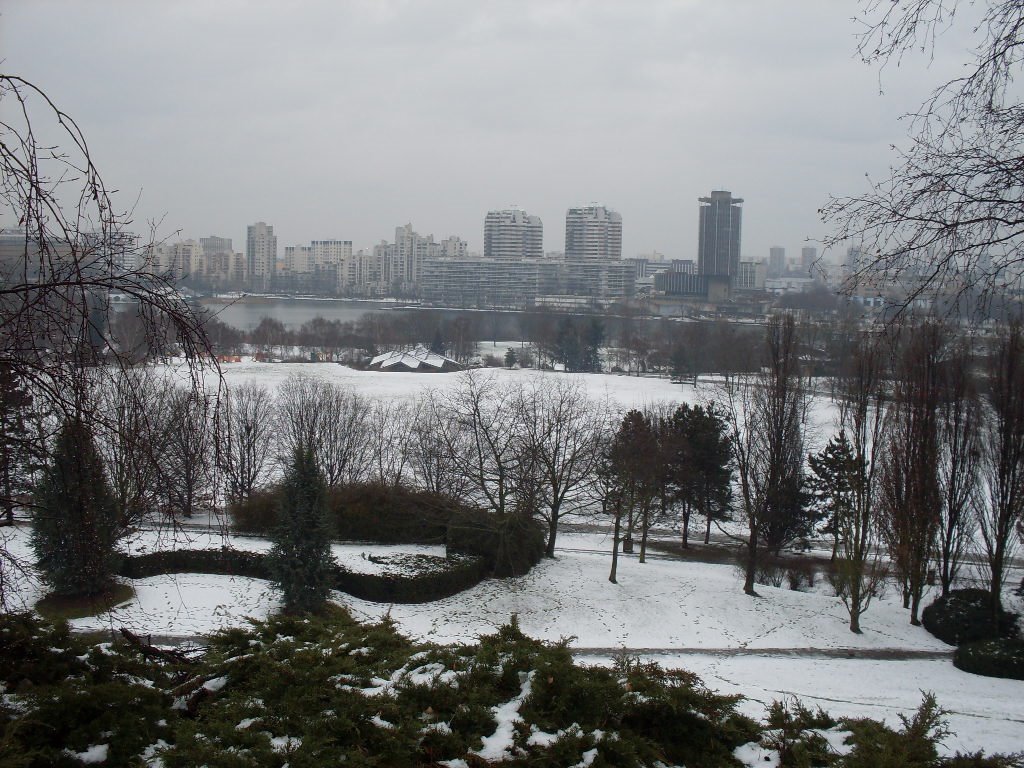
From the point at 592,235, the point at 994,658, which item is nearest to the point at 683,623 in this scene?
the point at 994,658

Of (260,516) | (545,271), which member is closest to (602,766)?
(260,516)

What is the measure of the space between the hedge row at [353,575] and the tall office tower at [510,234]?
11097cm

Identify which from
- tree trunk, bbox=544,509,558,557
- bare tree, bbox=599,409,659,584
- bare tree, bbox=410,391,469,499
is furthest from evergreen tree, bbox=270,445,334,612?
bare tree, bbox=599,409,659,584

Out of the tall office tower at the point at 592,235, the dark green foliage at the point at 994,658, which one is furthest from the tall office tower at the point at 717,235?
the dark green foliage at the point at 994,658

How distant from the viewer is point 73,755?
133 inches

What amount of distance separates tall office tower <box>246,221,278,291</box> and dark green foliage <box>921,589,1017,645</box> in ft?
345

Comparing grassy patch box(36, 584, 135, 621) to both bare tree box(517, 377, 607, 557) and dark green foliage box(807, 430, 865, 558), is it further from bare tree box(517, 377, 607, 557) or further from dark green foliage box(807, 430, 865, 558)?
dark green foliage box(807, 430, 865, 558)

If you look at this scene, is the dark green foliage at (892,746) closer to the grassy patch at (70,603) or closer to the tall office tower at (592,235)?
the grassy patch at (70,603)

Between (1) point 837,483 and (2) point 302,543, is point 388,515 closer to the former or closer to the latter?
(2) point 302,543

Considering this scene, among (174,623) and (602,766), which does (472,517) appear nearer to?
(174,623)

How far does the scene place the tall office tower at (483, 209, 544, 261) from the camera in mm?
125438

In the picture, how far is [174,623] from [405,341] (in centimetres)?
5132

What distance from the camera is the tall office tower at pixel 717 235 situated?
105m

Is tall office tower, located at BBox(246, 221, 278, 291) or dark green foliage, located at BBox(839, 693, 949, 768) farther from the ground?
tall office tower, located at BBox(246, 221, 278, 291)
